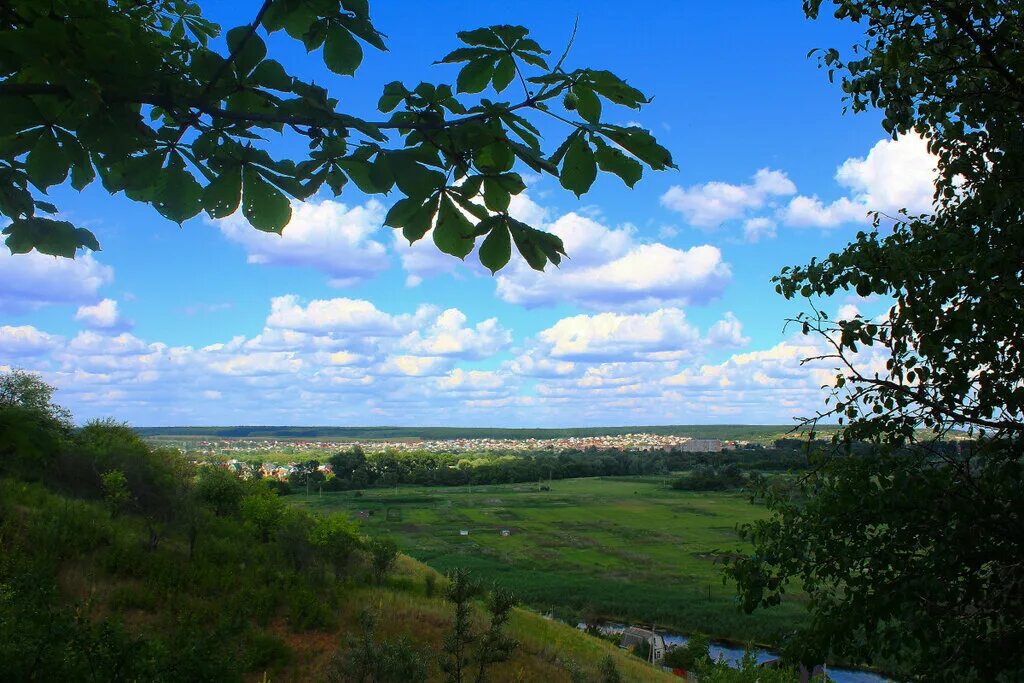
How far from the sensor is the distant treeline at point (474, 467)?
300 feet

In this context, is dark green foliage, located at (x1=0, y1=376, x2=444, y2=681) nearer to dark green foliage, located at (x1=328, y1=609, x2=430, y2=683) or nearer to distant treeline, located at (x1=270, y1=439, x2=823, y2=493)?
dark green foliage, located at (x1=328, y1=609, x2=430, y2=683)

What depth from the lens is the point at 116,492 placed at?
20.2m

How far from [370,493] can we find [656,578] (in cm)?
4454

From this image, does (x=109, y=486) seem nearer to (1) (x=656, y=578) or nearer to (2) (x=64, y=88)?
(2) (x=64, y=88)

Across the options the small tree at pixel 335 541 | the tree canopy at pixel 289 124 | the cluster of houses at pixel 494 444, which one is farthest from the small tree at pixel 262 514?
the cluster of houses at pixel 494 444

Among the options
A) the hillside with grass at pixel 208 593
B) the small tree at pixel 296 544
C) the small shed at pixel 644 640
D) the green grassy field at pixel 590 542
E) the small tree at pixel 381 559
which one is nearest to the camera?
the hillside with grass at pixel 208 593

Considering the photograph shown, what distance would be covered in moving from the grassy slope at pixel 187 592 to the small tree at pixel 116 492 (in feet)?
1.48

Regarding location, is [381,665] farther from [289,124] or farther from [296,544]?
[296,544]

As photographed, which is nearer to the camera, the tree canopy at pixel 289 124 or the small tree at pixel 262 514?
the tree canopy at pixel 289 124

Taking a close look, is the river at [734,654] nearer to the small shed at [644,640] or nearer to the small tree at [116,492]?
the small shed at [644,640]

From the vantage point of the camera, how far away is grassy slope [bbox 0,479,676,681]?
15.5m

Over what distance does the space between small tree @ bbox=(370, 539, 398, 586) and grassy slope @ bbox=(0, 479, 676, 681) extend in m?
2.02

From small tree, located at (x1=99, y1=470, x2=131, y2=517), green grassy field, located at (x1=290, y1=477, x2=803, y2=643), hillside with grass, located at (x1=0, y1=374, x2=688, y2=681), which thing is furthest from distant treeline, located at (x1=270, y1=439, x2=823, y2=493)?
small tree, located at (x1=99, y1=470, x2=131, y2=517)

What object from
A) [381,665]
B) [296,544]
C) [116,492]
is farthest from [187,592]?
[381,665]
